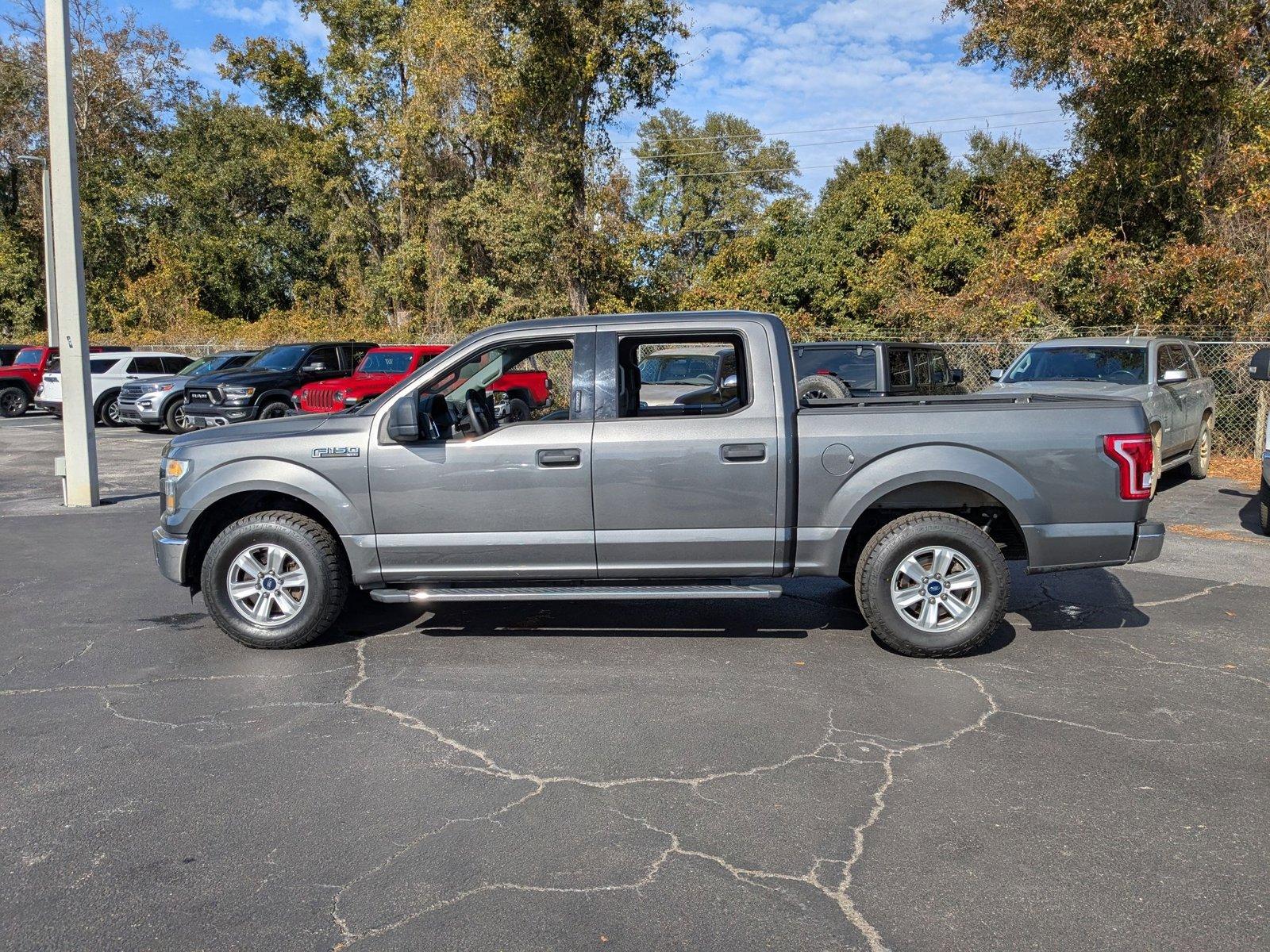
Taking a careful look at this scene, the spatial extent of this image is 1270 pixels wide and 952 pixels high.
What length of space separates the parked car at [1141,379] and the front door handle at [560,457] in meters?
6.59

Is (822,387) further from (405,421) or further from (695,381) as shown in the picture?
(405,421)

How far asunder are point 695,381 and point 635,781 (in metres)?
3.49

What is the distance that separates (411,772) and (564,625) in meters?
2.36

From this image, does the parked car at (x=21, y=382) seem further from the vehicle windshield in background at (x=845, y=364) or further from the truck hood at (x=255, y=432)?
the truck hood at (x=255, y=432)

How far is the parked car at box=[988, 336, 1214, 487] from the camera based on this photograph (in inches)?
437

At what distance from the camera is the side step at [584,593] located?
5832mm

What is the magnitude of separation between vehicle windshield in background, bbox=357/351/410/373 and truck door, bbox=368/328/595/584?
40.1 ft

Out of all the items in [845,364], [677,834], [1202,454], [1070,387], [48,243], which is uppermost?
[48,243]

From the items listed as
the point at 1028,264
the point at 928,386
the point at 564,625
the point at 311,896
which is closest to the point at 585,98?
the point at 1028,264

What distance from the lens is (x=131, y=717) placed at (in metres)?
5.06

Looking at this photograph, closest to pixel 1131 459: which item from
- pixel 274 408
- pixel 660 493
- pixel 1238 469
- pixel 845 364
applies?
pixel 660 493

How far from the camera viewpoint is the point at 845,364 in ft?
41.6

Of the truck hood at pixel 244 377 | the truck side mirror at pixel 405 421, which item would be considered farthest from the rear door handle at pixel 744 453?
the truck hood at pixel 244 377

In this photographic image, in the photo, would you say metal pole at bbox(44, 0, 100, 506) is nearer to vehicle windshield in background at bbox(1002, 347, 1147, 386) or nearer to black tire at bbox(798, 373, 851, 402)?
black tire at bbox(798, 373, 851, 402)
